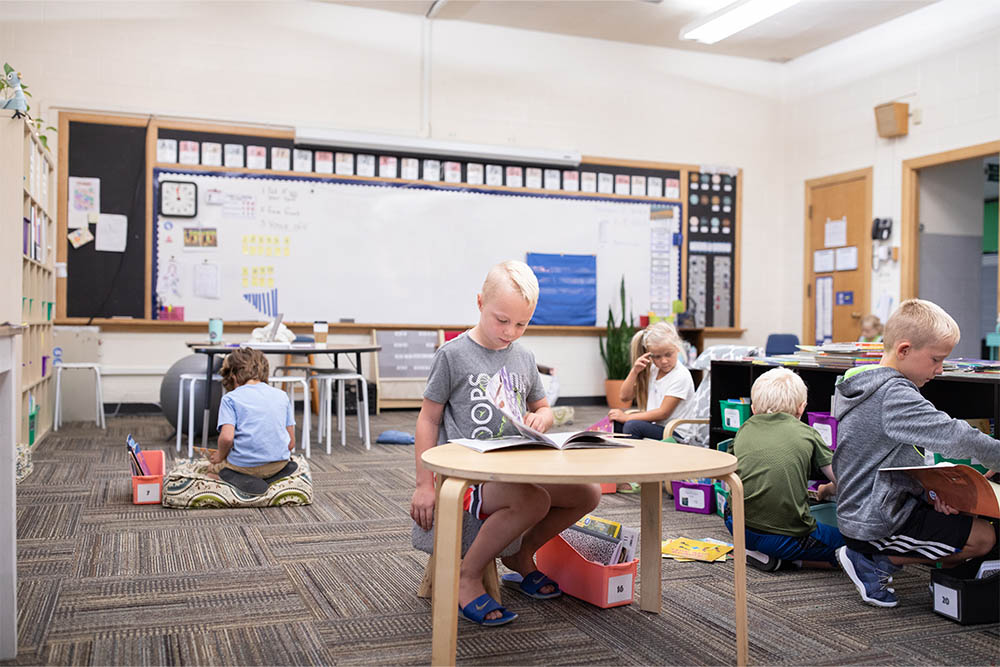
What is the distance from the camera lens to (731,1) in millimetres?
6559

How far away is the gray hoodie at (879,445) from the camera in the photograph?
7.22 ft

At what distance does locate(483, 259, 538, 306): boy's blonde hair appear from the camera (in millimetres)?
2031

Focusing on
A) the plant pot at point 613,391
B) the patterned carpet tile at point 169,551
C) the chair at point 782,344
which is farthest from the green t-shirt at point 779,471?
the plant pot at point 613,391

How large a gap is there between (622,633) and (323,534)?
140 cm

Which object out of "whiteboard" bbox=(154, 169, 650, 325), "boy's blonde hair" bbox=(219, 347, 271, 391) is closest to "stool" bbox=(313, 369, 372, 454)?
"boy's blonde hair" bbox=(219, 347, 271, 391)

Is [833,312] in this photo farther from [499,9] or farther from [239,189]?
[239,189]

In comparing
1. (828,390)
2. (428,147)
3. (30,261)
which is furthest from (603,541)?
(428,147)

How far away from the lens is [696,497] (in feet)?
11.3

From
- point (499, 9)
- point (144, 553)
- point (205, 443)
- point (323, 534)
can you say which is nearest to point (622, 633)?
point (323, 534)

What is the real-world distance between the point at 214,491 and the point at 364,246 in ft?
12.8

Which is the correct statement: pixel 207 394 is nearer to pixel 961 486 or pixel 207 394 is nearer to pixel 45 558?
pixel 45 558

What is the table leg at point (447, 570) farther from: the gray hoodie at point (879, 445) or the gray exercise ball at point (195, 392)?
the gray exercise ball at point (195, 392)

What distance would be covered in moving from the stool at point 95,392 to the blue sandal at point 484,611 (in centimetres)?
459

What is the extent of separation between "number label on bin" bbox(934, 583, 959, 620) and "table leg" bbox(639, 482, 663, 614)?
28.4 inches
